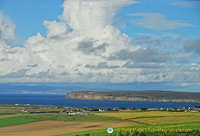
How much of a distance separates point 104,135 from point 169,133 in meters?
11.4

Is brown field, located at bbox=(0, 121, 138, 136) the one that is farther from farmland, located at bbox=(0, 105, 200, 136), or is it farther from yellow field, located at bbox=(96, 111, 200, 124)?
yellow field, located at bbox=(96, 111, 200, 124)

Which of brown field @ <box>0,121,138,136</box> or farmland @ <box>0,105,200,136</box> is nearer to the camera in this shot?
farmland @ <box>0,105,200,136</box>

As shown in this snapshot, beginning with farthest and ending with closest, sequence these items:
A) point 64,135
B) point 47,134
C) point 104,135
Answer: point 47,134 → point 64,135 → point 104,135

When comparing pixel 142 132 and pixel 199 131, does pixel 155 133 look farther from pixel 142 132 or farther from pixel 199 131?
pixel 199 131

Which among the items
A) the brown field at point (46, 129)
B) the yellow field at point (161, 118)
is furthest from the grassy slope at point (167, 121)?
the brown field at point (46, 129)

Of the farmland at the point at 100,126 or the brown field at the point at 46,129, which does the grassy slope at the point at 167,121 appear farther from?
the brown field at the point at 46,129

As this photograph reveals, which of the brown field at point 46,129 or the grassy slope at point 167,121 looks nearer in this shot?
the grassy slope at point 167,121

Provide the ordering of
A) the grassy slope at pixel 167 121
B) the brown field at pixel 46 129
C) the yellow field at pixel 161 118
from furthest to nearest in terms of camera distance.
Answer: the yellow field at pixel 161 118 → the brown field at pixel 46 129 → the grassy slope at pixel 167 121

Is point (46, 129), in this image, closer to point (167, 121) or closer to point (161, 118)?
point (167, 121)

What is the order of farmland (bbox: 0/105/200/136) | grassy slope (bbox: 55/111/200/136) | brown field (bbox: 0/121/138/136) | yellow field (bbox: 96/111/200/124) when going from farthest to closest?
yellow field (bbox: 96/111/200/124) < brown field (bbox: 0/121/138/136) < grassy slope (bbox: 55/111/200/136) < farmland (bbox: 0/105/200/136)

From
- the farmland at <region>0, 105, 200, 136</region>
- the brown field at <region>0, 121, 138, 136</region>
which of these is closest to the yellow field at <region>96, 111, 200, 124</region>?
the farmland at <region>0, 105, 200, 136</region>

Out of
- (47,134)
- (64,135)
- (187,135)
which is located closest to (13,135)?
(47,134)

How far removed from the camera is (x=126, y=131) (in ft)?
200

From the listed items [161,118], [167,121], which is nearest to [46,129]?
[167,121]
